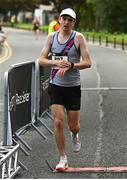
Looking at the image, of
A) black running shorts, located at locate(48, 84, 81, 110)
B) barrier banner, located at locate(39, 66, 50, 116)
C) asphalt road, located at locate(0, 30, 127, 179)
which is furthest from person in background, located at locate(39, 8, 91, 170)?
barrier banner, located at locate(39, 66, 50, 116)

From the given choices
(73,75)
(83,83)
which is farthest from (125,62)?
(73,75)

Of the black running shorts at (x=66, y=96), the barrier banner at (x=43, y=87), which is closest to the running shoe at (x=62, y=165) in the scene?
the black running shorts at (x=66, y=96)

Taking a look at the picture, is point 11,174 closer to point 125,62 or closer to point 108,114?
point 108,114

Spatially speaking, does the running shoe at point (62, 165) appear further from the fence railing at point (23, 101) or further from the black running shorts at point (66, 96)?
the black running shorts at point (66, 96)

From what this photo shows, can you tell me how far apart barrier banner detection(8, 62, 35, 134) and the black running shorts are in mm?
594

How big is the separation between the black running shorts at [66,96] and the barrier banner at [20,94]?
59 cm

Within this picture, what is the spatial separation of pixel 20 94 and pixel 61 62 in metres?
1.34

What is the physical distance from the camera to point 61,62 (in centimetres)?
707

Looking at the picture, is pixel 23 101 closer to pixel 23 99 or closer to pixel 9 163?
pixel 23 99

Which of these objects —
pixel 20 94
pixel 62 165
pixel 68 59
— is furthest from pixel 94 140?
pixel 68 59

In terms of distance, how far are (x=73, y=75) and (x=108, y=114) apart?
479 cm

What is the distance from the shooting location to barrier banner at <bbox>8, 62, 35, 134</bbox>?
7672 millimetres

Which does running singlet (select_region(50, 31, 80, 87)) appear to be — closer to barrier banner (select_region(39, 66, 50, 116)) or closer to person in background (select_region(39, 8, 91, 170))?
person in background (select_region(39, 8, 91, 170))

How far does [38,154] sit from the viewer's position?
8328 millimetres
